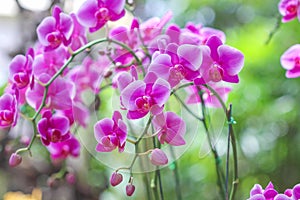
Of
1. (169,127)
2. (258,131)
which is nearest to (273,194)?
(169,127)

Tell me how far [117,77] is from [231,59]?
0.45 feet

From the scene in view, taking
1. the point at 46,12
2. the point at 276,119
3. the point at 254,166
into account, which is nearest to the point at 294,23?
the point at 276,119

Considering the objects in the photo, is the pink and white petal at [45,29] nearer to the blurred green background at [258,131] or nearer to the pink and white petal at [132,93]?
the pink and white petal at [132,93]

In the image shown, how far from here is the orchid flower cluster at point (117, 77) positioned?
515mm

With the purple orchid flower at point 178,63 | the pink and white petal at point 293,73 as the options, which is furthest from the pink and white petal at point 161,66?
the pink and white petal at point 293,73

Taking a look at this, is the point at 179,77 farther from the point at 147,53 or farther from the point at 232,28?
the point at 232,28

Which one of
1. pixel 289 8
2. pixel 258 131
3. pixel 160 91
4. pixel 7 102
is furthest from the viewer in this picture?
pixel 258 131

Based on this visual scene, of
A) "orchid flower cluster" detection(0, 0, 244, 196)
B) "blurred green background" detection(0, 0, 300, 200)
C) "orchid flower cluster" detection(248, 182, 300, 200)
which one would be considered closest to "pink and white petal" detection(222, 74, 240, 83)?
"orchid flower cluster" detection(0, 0, 244, 196)

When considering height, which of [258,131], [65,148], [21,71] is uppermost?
[21,71]

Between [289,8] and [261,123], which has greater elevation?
[289,8]

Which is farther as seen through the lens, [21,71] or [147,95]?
[21,71]

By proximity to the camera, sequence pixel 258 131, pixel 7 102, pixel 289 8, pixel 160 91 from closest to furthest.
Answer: pixel 160 91, pixel 7 102, pixel 289 8, pixel 258 131

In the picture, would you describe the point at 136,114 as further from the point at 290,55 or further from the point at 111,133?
the point at 290,55

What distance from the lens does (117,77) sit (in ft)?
1.97
